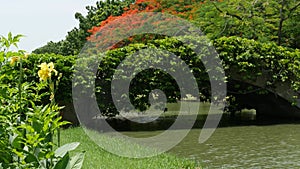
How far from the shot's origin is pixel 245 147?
338 inches

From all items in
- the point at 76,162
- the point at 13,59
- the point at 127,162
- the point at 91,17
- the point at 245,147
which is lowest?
the point at 245,147

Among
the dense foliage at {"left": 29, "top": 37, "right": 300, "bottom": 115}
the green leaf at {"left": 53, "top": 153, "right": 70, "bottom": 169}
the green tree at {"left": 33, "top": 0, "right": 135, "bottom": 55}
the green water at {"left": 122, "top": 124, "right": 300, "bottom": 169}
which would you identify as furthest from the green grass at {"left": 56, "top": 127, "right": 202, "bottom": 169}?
the green tree at {"left": 33, "top": 0, "right": 135, "bottom": 55}

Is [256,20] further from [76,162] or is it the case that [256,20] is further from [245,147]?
[76,162]

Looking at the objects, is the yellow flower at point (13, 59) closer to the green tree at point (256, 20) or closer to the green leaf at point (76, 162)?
the green leaf at point (76, 162)

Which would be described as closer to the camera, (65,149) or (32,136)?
(32,136)

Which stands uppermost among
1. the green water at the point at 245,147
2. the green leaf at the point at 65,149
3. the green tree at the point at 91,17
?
the green tree at the point at 91,17

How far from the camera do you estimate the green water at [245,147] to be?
692cm

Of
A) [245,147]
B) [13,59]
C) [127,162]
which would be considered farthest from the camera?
[245,147]

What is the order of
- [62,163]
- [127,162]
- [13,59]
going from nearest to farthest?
[62,163], [13,59], [127,162]

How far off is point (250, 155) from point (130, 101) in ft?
16.7

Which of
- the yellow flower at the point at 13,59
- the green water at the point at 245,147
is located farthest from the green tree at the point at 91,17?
the yellow flower at the point at 13,59

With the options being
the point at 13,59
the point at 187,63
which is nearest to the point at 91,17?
the point at 187,63

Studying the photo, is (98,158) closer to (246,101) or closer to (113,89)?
(113,89)

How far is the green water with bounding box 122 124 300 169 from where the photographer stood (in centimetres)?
692
